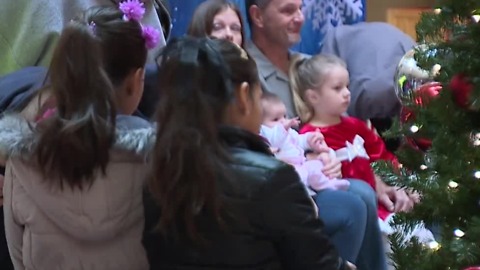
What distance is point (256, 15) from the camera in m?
3.17

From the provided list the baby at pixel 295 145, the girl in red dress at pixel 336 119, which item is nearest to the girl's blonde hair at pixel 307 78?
the girl in red dress at pixel 336 119

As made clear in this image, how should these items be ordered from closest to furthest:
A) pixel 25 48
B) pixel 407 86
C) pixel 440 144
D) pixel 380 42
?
1. pixel 440 144
2. pixel 25 48
3. pixel 407 86
4. pixel 380 42

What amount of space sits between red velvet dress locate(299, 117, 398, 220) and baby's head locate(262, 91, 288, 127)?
0.17 meters

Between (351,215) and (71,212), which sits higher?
(71,212)

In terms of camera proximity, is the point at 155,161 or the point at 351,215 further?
the point at 351,215

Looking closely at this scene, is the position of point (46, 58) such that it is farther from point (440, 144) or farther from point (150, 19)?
point (440, 144)

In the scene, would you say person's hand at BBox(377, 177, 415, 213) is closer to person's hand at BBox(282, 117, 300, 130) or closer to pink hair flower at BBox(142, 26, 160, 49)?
person's hand at BBox(282, 117, 300, 130)

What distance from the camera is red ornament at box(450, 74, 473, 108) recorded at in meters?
1.84

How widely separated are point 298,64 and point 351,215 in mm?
765

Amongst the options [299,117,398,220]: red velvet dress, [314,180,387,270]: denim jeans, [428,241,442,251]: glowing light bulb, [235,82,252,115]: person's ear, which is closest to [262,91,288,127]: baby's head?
[299,117,398,220]: red velvet dress

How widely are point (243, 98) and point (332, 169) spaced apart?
1.09 meters

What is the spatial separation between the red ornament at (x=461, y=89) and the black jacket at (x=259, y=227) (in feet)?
1.49

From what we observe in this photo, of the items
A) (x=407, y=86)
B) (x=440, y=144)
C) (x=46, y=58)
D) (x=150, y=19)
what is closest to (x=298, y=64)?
(x=407, y=86)

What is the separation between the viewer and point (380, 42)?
3523mm
